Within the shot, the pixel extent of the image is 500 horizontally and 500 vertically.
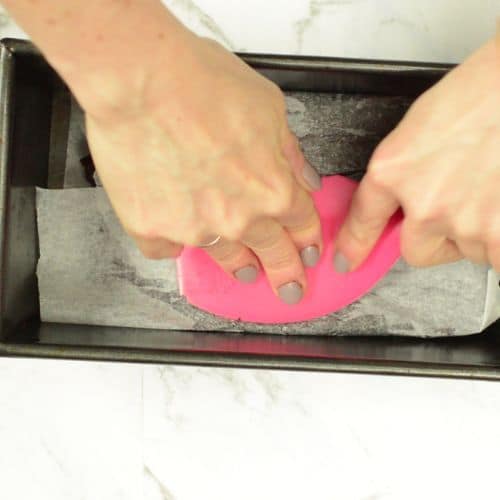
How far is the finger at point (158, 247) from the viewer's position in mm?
472

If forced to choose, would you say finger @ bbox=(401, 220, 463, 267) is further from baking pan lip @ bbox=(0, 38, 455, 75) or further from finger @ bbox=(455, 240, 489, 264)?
baking pan lip @ bbox=(0, 38, 455, 75)

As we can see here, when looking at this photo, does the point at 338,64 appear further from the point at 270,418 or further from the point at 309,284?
the point at 270,418

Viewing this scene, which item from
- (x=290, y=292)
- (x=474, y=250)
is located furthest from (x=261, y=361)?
(x=474, y=250)

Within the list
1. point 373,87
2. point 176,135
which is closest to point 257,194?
point 176,135

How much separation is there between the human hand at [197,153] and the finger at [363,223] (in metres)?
0.05

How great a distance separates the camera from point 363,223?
1.71 feet

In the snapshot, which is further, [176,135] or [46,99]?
[46,99]

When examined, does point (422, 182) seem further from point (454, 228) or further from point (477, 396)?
point (477, 396)

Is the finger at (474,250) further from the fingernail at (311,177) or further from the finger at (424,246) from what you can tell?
the fingernail at (311,177)

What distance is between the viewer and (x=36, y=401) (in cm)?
67

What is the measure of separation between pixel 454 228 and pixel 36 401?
440 millimetres

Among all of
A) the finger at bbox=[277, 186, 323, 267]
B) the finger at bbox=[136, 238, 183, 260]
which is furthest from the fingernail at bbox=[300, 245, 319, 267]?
the finger at bbox=[136, 238, 183, 260]

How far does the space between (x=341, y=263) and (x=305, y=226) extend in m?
0.07

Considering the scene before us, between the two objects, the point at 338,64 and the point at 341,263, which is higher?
the point at 338,64
